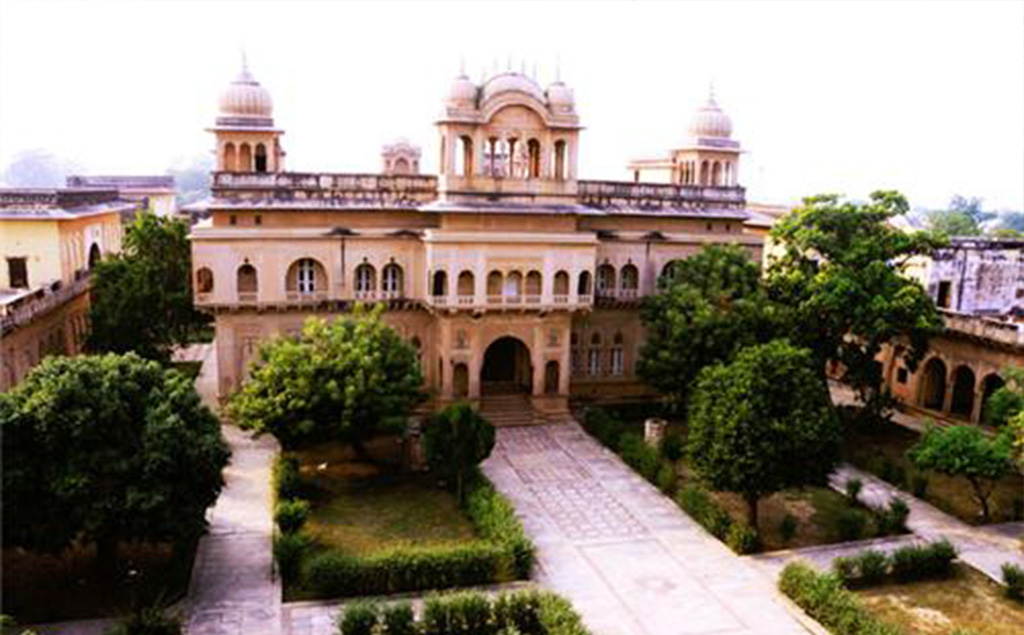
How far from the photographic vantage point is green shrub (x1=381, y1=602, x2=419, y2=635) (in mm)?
17953

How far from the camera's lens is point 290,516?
73.2ft

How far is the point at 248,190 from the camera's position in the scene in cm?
3284

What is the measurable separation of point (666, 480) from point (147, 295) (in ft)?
74.1

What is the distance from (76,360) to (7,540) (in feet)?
13.6

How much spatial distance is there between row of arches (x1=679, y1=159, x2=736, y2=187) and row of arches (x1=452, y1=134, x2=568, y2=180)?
10.4 metres

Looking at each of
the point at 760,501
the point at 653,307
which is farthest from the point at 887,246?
the point at 760,501

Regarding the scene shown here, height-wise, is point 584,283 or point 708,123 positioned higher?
point 708,123

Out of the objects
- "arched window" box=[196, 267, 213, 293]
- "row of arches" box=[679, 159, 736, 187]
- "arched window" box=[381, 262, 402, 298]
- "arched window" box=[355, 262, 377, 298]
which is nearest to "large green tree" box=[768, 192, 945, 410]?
"row of arches" box=[679, 159, 736, 187]

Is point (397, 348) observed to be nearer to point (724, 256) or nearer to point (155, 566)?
point (155, 566)

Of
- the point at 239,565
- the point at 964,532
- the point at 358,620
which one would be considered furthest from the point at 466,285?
the point at 964,532

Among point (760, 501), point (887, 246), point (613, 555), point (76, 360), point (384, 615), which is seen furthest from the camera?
point (887, 246)

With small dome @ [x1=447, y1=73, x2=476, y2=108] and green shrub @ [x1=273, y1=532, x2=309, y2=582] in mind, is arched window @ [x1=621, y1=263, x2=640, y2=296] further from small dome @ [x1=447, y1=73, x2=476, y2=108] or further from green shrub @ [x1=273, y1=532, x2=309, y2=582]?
green shrub @ [x1=273, y1=532, x2=309, y2=582]

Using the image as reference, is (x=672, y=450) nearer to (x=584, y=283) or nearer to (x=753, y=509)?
(x=753, y=509)

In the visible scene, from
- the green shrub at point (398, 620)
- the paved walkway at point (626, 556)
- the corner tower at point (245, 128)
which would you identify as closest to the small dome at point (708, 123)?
the paved walkway at point (626, 556)
